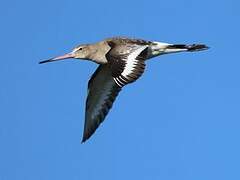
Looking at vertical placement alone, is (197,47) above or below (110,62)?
below

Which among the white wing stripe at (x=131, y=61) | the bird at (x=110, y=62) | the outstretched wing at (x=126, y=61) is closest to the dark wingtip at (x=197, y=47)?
the bird at (x=110, y=62)

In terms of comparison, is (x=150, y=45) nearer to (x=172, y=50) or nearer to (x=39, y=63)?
(x=172, y=50)

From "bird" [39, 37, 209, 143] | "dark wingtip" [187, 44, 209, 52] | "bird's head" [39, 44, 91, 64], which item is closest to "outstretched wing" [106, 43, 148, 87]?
"bird" [39, 37, 209, 143]

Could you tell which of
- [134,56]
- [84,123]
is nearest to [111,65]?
[134,56]

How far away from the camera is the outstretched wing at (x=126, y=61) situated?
21281 mm

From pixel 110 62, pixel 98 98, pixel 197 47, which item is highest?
pixel 110 62

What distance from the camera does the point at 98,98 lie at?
25656 millimetres

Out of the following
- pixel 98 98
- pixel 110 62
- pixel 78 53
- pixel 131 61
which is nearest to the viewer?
pixel 131 61

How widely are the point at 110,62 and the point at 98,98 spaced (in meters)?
3.63

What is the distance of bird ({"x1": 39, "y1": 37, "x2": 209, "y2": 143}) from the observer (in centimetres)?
2164

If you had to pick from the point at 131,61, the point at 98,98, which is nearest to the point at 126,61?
the point at 131,61

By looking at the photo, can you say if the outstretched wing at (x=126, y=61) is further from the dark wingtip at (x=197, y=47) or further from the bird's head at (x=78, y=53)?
the dark wingtip at (x=197, y=47)

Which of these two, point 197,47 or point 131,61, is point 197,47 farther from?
point 131,61

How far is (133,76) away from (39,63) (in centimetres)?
364
